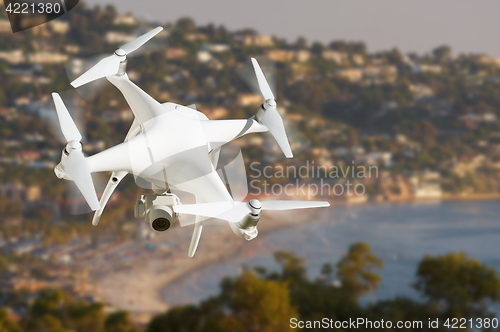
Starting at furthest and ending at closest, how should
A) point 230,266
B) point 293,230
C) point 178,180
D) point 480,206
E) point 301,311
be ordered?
point 480,206
point 293,230
point 230,266
point 301,311
point 178,180

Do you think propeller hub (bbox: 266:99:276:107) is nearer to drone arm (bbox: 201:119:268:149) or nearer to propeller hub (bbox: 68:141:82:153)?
drone arm (bbox: 201:119:268:149)

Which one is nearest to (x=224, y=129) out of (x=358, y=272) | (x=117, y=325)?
(x=117, y=325)

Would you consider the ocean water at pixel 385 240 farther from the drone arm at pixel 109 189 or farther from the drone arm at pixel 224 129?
the drone arm at pixel 224 129

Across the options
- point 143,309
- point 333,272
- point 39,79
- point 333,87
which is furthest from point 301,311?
point 333,87

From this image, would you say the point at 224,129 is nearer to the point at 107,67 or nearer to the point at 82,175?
the point at 107,67

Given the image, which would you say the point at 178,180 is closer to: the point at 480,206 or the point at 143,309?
the point at 143,309

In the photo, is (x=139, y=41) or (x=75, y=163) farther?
(x=139, y=41)

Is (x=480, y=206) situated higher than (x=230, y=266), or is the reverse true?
(x=480, y=206)
